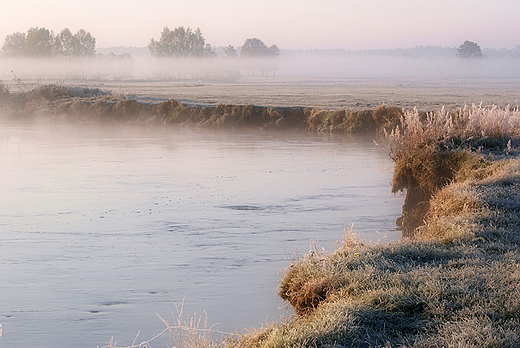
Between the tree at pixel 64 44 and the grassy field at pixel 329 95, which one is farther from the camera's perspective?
the tree at pixel 64 44

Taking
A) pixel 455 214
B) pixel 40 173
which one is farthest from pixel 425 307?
pixel 40 173

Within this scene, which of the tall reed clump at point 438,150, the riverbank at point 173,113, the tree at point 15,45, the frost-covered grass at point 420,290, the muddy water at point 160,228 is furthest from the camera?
the tree at point 15,45

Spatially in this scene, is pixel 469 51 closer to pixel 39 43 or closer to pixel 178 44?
pixel 178 44

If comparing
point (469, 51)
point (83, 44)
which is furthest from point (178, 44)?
point (469, 51)

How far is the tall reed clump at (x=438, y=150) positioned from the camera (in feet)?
38.1

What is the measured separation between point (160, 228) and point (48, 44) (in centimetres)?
13677

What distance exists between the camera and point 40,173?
18.0 m

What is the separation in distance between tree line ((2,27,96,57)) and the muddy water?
123 m

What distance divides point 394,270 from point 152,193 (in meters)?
9.45

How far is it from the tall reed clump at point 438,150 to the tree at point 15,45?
150233 mm

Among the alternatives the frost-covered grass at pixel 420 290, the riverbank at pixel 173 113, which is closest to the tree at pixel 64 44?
the riverbank at pixel 173 113

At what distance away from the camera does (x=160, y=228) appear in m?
11.6

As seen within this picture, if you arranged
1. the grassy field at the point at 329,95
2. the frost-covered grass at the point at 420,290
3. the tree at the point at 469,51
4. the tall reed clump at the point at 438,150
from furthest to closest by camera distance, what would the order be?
1. the tree at the point at 469,51
2. the grassy field at the point at 329,95
3. the tall reed clump at the point at 438,150
4. the frost-covered grass at the point at 420,290

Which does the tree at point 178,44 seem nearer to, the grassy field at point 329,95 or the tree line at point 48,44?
the tree line at point 48,44
